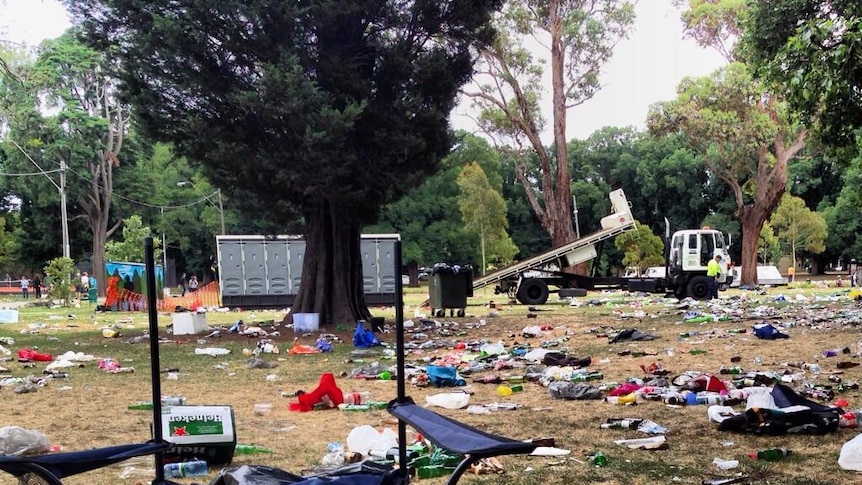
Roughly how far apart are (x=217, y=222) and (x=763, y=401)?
45.2m

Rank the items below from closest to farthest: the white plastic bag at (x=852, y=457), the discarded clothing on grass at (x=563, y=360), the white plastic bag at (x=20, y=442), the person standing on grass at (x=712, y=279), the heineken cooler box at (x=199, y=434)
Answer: the white plastic bag at (x=852, y=457) → the heineken cooler box at (x=199, y=434) → the white plastic bag at (x=20, y=442) → the discarded clothing on grass at (x=563, y=360) → the person standing on grass at (x=712, y=279)

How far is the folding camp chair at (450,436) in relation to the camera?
2.43 m

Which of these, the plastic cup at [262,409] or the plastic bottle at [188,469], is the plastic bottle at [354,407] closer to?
the plastic cup at [262,409]

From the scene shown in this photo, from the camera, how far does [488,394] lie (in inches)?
284

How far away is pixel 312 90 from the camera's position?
12453 millimetres

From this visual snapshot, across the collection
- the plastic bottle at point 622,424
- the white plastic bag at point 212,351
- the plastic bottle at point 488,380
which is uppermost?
the plastic bottle at point 622,424

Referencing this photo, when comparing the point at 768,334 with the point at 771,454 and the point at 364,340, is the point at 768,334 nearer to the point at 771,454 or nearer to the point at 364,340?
the point at 364,340

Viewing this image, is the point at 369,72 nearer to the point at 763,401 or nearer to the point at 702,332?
the point at 702,332

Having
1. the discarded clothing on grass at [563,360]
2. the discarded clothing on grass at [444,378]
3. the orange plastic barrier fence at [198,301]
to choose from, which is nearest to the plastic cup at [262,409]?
the discarded clothing on grass at [444,378]

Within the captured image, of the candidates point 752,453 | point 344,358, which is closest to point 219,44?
point 344,358

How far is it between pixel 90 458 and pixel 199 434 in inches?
80.1

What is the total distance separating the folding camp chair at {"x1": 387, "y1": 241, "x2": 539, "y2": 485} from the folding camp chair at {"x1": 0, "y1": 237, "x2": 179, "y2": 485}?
89cm

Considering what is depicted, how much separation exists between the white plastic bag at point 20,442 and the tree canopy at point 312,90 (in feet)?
26.6

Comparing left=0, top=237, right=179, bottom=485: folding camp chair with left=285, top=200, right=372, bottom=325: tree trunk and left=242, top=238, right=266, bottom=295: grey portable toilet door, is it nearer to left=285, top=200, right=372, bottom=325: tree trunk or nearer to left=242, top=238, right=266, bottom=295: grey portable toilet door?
left=285, top=200, right=372, bottom=325: tree trunk
